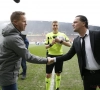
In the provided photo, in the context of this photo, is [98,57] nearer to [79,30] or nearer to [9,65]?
[79,30]

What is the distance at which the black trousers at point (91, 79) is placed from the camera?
405 centimetres

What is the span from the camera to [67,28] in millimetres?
69688

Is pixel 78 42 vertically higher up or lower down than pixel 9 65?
higher up

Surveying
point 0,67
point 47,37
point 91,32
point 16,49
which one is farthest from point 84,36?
point 47,37

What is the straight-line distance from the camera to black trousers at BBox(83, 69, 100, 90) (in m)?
4.05

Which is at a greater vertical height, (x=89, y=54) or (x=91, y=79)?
(x=89, y=54)

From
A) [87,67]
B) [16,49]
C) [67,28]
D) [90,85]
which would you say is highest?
[16,49]

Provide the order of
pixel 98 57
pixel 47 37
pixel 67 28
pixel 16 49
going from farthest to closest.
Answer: pixel 67 28 → pixel 47 37 → pixel 98 57 → pixel 16 49

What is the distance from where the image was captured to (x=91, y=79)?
4082 mm

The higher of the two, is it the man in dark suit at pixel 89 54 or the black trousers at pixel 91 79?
the man in dark suit at pixel 89 54

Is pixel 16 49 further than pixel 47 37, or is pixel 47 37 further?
pixel 47 37

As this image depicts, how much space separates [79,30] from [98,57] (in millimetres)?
655

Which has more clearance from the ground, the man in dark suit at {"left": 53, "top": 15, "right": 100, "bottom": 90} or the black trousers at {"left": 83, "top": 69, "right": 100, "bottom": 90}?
the man in dark suit at {"left": 53, "top": 15, "right": 100, "bottom": 90}

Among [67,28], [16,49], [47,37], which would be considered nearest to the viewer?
[16,49]
